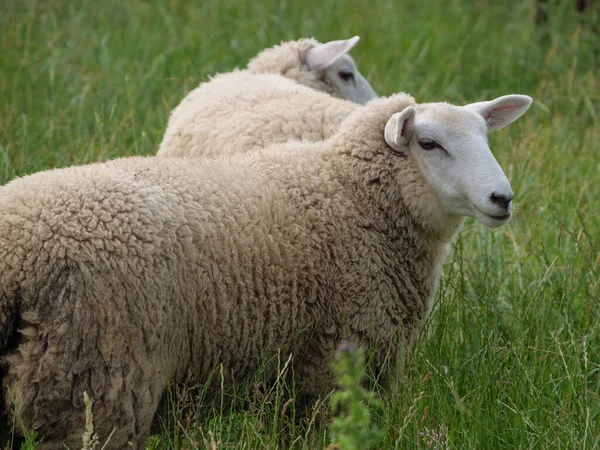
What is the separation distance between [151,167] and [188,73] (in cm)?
370

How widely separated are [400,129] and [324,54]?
2192 millimetres

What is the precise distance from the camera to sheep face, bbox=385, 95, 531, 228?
3342mm

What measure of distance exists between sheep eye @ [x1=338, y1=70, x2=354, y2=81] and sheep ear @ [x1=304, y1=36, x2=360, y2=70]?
0.48ft

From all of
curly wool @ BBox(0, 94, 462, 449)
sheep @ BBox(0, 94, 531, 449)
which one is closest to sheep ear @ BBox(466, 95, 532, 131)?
sheep @ BBox(0, 94, 531, 449)

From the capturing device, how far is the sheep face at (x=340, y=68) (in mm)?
5586

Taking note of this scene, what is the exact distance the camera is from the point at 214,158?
356 centimetres

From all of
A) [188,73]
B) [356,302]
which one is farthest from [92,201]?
[188,73]

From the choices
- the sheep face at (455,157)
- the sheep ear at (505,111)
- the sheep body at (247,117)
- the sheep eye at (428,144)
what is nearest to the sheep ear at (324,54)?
the sheep body at (247,117)

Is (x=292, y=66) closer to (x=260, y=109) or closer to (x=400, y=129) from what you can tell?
(x=260, y=109)

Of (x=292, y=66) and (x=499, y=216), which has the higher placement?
(x=499, y=216)

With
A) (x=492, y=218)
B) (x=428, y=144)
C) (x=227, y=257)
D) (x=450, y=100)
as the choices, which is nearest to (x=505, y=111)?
(x=428, y=144)

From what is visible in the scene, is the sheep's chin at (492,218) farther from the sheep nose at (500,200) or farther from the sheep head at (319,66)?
the sheep head at (319,66)

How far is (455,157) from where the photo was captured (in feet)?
11.4

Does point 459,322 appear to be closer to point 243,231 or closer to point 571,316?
point 571,316
